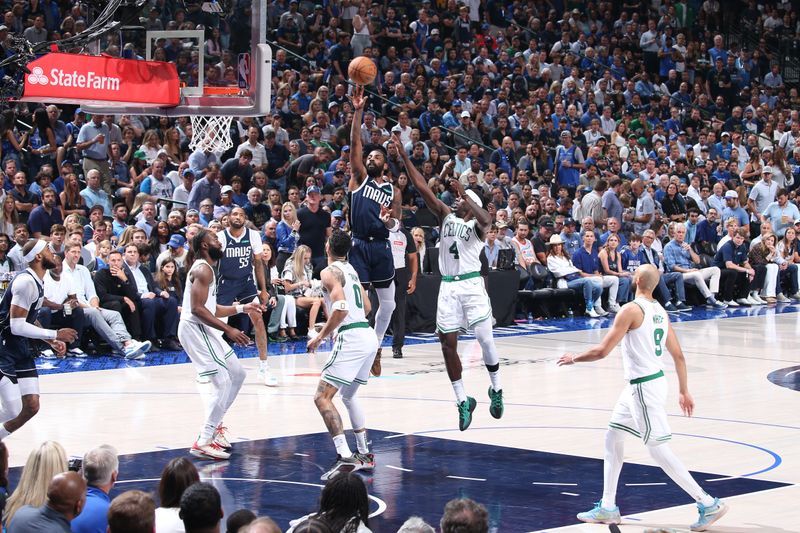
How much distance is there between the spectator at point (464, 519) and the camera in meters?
4.90

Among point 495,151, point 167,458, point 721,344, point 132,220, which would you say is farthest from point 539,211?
point 167,458

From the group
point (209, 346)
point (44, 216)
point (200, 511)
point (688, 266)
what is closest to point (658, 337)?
point (209, 346)

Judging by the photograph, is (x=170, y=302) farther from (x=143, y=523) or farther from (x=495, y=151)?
(x=143, y=523)

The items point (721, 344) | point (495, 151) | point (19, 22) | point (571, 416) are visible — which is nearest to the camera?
point (571, 416)

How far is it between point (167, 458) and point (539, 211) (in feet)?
39.8

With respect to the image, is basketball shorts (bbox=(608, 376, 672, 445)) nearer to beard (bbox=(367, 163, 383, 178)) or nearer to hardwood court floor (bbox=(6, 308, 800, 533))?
hardwood court floor (bbox=(6, 308, 800, 533))

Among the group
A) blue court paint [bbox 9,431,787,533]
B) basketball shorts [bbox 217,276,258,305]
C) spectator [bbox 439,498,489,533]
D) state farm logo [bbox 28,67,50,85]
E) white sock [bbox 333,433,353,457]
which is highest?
state farm logo [bbox 28,67,50,85]

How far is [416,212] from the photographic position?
18.3 meters

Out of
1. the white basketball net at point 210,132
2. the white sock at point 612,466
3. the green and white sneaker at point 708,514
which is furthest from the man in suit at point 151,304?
the green and white sneaker at point 708,514

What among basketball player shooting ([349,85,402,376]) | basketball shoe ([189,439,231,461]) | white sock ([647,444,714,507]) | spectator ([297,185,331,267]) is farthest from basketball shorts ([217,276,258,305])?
white sock ([647,444,714,507])

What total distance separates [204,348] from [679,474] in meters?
3.88

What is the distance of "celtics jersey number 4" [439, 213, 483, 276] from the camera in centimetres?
1093

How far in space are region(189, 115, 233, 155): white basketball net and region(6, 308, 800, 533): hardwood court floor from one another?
8.47ft

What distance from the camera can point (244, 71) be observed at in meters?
12.1
